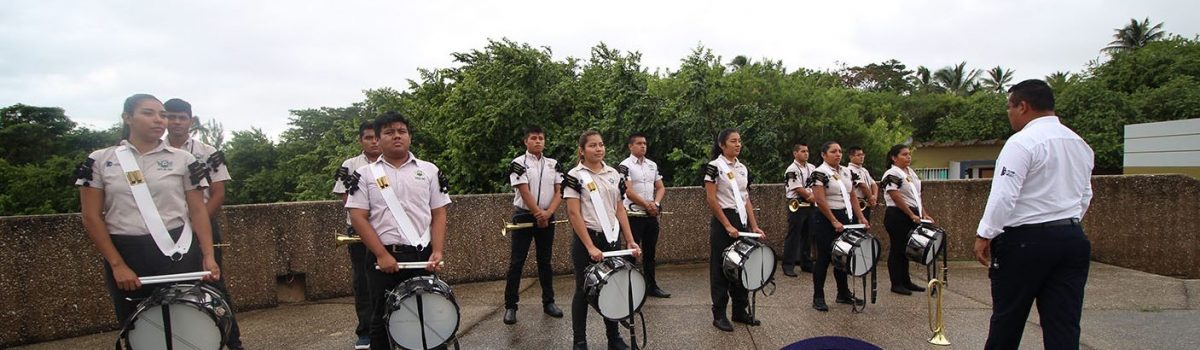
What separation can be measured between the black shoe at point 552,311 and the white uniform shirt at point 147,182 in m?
3.19

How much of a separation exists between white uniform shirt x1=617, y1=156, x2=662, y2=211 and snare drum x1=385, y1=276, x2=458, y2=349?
11.4ft

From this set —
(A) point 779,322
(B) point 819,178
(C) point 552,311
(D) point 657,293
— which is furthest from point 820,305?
(C) point 552,311

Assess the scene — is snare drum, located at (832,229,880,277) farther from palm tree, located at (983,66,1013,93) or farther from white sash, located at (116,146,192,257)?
palm tree, located at (983,66,1013,93)

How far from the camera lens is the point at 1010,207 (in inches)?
141

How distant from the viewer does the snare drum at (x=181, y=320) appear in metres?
3.22

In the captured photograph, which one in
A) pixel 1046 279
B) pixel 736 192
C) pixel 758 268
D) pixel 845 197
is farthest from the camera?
pixel 845 197

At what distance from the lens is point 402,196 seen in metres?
3.83

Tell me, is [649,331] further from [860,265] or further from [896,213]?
[896,213]

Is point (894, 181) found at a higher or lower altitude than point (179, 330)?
higher

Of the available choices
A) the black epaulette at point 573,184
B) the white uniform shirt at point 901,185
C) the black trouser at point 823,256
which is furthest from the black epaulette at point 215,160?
the white uniform shirt at point 901,185

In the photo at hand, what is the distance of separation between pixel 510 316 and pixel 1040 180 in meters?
4.20

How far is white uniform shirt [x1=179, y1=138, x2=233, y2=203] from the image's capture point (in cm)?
445

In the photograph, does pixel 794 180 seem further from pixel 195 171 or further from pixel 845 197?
pixel 195 171

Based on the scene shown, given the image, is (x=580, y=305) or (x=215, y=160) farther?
(x=580, y=305)
